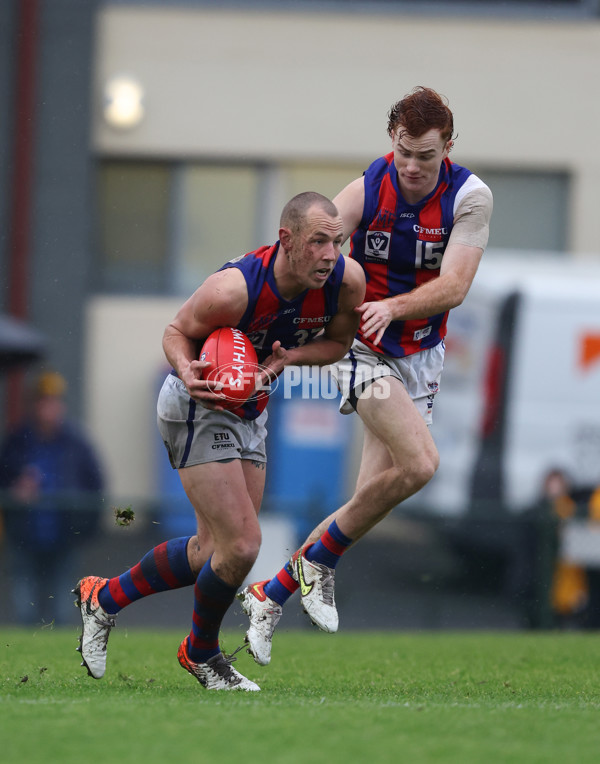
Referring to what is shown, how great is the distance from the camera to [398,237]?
646 cm

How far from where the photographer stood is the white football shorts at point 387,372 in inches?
261

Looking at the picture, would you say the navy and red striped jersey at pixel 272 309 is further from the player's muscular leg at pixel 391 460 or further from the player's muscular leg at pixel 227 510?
the player's muscular leg at pixel 391 460

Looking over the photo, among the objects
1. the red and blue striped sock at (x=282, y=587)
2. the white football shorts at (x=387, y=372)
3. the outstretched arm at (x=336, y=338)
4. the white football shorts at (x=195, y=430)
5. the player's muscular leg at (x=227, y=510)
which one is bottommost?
the red and blue striped sock at (x=282, y=587)

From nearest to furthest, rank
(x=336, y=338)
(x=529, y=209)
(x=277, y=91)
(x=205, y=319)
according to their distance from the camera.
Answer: (x=205, y=319) < (x=336, y=338) < (x=277, y=91) < (x=529, y=209)

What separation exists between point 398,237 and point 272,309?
86 cm

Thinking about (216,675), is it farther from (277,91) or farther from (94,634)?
(277,91)

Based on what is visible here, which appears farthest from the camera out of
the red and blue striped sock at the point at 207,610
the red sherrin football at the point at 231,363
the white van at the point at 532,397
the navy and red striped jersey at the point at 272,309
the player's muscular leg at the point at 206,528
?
the white van at the point at 532,397

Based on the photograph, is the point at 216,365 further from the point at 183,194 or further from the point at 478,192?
the point at 183,194

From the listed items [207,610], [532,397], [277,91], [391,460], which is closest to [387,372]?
[391,460]

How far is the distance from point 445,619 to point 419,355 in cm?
551

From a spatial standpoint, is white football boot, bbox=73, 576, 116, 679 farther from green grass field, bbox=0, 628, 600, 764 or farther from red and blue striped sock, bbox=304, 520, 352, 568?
red and blue striped sock, bbox=304, 520, 352, 568

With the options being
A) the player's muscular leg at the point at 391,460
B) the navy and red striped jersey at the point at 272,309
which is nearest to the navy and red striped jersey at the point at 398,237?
the player's muscular leg at the point at 391,460

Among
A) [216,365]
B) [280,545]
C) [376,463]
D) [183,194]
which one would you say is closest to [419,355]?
[376,463]

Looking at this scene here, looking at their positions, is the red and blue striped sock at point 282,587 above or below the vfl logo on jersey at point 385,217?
below
